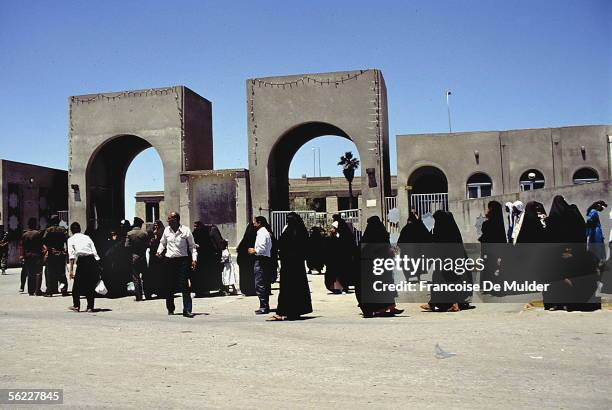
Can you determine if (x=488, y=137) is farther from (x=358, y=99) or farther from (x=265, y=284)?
(x=265, y=284)

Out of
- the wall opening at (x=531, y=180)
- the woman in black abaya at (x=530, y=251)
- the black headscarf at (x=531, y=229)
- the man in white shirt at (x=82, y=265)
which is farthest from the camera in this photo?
the wall opening at (x=531, y=180)

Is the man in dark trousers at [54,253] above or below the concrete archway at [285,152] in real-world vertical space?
below

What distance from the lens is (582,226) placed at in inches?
355

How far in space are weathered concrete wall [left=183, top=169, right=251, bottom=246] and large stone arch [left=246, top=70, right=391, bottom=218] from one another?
63 cm

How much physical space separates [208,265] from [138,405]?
8383mm

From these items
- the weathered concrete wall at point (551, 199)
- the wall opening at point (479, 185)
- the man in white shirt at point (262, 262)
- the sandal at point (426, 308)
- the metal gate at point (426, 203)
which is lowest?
the sandal at point (426, 308)

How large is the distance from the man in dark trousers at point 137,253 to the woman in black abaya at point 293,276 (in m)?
4.03

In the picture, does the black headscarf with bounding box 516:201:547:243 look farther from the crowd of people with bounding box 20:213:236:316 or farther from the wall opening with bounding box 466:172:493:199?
the wall opening with bounding box 466:172:493:199

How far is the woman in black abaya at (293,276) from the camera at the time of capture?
930 centimetres

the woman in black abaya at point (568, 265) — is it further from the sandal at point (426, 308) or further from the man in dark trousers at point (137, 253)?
the man in dark trousers at point (137, 253)

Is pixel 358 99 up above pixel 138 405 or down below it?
above

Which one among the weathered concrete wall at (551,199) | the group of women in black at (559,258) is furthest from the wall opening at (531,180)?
the group of women in black at (559,258)

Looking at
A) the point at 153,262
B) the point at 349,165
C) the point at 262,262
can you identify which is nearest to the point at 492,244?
the point at 262,262

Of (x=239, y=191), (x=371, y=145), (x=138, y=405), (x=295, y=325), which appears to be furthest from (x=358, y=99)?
(x=138, y=405)
